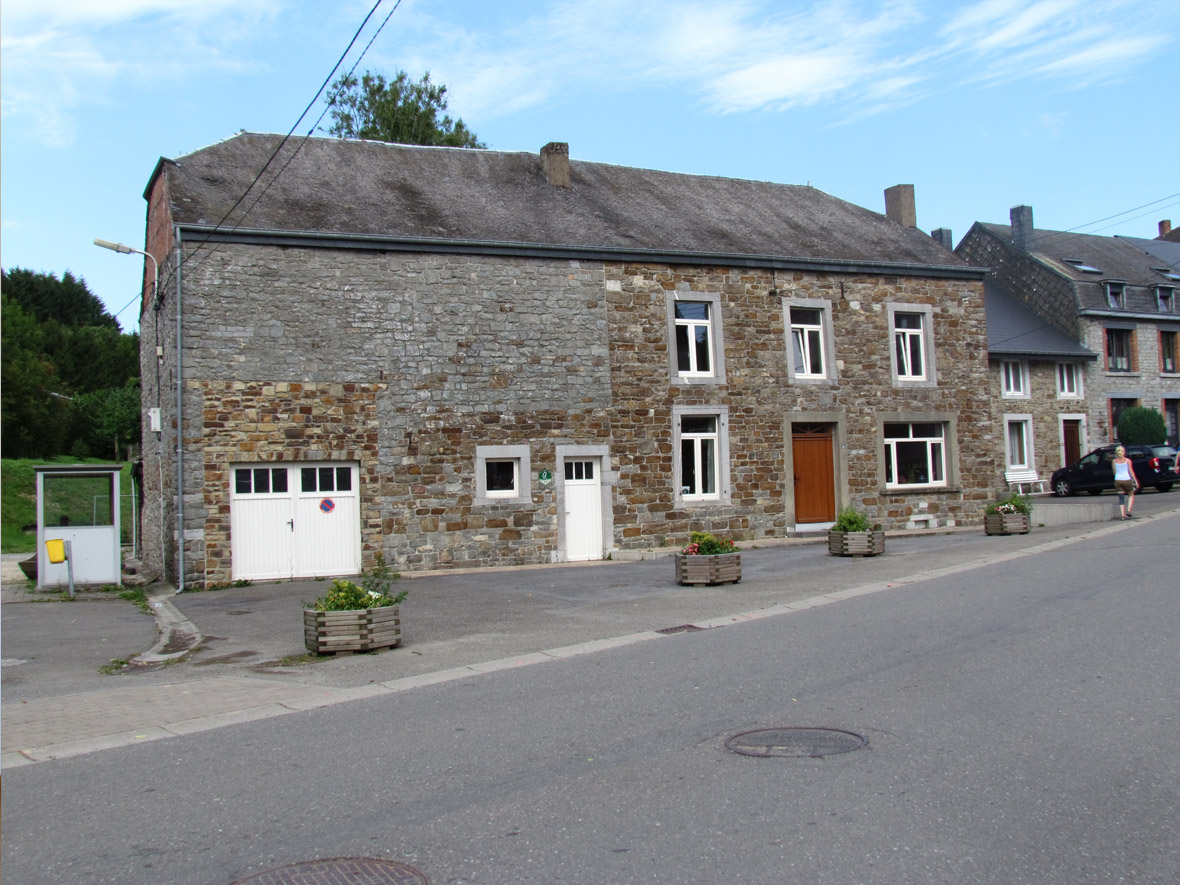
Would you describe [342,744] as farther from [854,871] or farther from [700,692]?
[854,871]

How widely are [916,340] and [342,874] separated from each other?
22739mm

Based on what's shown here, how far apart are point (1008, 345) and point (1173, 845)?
34.5 metres

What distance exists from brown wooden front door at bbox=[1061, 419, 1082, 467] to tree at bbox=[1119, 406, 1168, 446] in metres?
1.37

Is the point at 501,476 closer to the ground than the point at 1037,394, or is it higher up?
closer to the ground

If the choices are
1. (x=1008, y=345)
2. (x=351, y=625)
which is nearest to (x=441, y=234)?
(x=351, y=625)

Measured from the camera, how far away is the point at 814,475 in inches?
918

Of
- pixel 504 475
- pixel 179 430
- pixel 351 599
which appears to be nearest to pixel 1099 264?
pixel 504 475

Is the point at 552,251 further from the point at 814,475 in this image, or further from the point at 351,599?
the point at 351,599

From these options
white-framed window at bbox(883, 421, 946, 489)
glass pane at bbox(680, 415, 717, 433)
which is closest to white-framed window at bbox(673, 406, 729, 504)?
glass pane at bbox(680, 415, 717, 433)

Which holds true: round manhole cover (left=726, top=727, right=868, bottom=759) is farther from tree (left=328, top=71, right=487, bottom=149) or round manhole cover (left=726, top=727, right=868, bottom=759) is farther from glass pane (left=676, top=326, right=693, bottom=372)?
tree (left=328, top=71, right=487, bottom=149)

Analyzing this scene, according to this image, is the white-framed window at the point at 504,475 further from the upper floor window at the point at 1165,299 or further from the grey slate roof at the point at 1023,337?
the upper floor window at the point at 1165,299

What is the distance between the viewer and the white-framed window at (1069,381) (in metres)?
37.3

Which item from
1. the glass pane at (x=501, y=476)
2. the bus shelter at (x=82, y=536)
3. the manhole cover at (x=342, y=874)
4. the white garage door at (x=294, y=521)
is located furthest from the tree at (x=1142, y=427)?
the manhole cover at (x=342, y=874)

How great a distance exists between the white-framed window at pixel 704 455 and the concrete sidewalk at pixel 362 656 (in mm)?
2302
